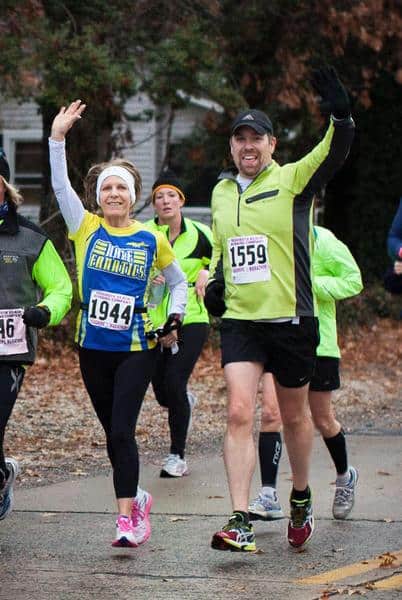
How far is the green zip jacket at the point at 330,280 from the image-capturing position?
26.9 feet

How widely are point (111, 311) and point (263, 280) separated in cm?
77

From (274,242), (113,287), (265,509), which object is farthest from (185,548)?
(274,242)

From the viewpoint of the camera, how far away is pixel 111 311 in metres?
7.16

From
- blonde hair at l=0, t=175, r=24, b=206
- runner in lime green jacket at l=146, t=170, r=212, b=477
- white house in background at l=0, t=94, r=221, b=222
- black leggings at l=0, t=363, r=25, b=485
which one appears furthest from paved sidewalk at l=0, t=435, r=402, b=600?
white house in background at l=0, t=94, r=221, b=222

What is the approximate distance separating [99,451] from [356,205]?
50.7 feet

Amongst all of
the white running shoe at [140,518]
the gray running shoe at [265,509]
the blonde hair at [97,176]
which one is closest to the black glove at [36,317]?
the blonde hair at [97,176]

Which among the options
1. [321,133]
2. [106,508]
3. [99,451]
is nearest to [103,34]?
[321,133]

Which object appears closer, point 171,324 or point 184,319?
point 171,324

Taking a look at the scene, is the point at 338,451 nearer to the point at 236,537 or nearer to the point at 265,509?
the point at 265,509

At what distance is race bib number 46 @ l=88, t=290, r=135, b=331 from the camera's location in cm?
714

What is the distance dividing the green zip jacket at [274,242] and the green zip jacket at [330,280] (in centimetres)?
106

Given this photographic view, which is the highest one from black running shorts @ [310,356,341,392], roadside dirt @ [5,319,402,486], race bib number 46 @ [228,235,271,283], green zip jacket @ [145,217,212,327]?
race bib number 46 @ [228,235,271,283]

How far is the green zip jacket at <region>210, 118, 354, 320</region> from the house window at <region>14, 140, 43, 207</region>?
22.0 m

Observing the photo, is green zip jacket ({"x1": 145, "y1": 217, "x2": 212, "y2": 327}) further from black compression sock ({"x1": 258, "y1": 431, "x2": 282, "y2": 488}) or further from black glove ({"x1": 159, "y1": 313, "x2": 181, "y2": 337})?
black glove ({"x1": 159, "y1": 313, "x2": 181, "y2": 337})
